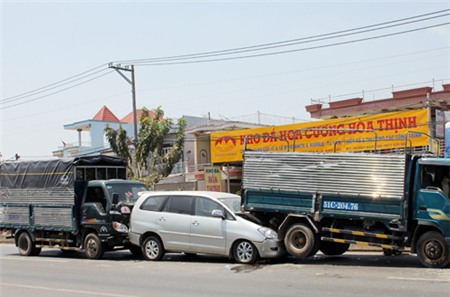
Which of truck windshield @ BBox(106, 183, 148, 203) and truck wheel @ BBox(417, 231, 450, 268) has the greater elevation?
truck windshield @ BBox(106, 183, 148, 203)

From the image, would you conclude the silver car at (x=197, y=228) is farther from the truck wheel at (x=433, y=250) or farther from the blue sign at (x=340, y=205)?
the truck wheel at (x=433, y=250)

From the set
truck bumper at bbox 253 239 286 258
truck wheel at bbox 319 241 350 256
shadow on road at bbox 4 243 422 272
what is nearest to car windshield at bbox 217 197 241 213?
truck bumper at bbox 253 239 286 258

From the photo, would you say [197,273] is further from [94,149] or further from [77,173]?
[94,149]

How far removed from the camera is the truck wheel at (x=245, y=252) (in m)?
12.4

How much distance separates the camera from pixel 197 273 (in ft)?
38.2

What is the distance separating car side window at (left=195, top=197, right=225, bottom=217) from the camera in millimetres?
13125

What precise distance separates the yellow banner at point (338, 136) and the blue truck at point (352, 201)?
19.3ft

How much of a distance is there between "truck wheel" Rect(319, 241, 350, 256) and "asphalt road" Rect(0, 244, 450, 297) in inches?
7.9

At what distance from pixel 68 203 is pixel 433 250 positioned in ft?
32.8

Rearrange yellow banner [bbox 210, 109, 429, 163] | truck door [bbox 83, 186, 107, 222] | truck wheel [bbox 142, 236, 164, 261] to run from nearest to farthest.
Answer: truck wheel [bbox 142, 236, 164, 261], truck door [bbox 83, 186, 107, 222], yellow banner [bbox 210, 109, 429, 163]

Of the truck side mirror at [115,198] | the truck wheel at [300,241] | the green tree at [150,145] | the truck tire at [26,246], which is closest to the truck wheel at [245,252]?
the truck wheel at [300,241]

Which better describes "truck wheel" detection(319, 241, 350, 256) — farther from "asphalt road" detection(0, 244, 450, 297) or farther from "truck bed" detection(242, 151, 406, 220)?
"truck bed" detection(242, 151, 406, 220)

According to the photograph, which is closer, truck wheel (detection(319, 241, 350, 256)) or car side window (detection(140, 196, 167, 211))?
truck wheel (detection(319, 241, 350, 256))

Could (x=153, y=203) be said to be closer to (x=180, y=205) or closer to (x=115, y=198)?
(x=180, y=205)
